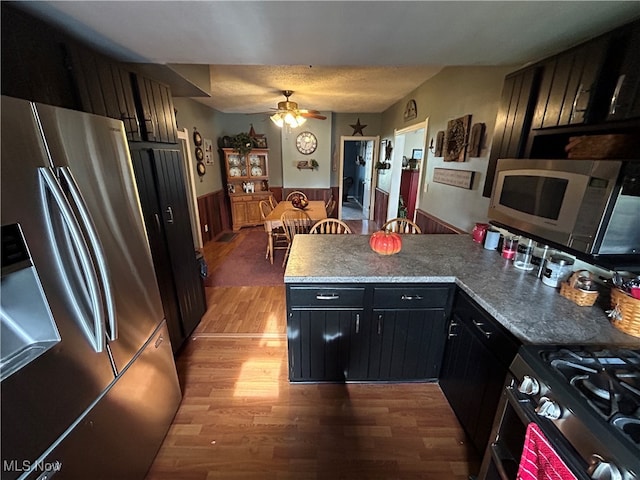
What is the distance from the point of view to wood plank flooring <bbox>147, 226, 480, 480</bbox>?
140cm

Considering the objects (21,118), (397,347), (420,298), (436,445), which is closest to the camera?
(21,118)

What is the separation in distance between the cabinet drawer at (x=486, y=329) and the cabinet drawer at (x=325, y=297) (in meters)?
0.58

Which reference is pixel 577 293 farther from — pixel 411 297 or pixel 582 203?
pixel 411 297

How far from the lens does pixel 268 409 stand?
1707mm

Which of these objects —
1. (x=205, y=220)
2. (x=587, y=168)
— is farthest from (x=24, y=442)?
(x=205, y=220)

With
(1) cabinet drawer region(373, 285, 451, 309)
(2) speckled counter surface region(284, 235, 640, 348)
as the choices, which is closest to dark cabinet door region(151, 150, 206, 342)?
(2) speckled counter surface region(284, 235, 640, 348)

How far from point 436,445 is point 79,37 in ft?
9.75

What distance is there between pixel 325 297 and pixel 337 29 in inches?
55.9

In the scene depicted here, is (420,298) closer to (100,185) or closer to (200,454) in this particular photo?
(200,454)

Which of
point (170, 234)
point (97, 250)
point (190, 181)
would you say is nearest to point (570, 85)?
point (97, 250)

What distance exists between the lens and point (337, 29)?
1266mm

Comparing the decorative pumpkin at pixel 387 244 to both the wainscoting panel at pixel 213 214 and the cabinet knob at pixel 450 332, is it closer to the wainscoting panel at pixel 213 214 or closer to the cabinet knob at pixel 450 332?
the cabinet knob at pixel 450 332

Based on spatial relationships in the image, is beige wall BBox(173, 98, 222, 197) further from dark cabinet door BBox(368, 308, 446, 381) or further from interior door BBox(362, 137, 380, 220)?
dark cabinet door BBox(368, 308, 446, 381)
